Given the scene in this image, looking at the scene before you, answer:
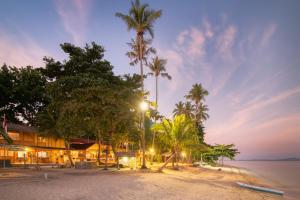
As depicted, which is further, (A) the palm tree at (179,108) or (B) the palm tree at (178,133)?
(A) the palm tree at (179,108)

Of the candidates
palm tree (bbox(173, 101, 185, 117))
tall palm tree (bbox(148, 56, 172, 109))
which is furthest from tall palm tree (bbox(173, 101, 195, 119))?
tall palm tree (bbox(148, 56, 172, 109))

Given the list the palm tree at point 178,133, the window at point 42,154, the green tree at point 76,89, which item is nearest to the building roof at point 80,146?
the window at point 42,154

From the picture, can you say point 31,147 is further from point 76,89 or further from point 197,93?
point 197,93

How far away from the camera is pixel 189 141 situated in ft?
106

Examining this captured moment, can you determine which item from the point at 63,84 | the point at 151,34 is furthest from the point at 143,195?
the point at 151,34

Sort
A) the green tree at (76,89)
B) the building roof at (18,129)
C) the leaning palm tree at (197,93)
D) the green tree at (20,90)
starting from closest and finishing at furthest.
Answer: the green tree at (76,89) → the building roof at (18,129) → the green tree at (20,90) → the leaning palm tree at (197,93)

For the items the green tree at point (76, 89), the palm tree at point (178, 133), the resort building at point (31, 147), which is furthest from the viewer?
the resort building at point (31, 147)

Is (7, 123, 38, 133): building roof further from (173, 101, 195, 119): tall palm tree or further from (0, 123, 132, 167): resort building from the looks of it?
(173, 101, 195, 119): tall palm tree

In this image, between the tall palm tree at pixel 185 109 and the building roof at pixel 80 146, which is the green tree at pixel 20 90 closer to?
the building roof at pixel 80 146

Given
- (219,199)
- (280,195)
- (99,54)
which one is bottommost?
(280,195)

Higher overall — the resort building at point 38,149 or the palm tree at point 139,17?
the palm tree at point 139,17

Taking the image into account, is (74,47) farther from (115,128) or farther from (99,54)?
(115,128)

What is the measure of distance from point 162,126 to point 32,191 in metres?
21.4

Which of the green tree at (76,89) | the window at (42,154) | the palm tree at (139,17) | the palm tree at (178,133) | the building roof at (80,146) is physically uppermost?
the palm tree at (139,17)
